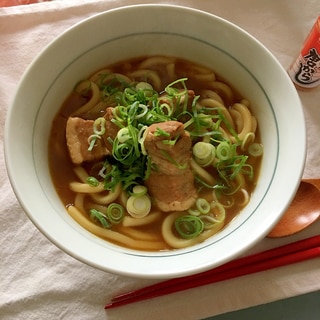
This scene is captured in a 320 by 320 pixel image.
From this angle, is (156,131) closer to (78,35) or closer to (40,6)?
(78,35)

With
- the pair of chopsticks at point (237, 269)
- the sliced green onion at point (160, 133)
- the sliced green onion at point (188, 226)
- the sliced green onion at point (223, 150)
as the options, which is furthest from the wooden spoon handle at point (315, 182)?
the sliced green onion at point (160, 133)

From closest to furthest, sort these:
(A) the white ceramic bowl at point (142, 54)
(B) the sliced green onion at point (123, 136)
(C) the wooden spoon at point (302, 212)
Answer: (A) the white ceramic bowl at point (142, 54) < (B) the sliced green onion at point (123, 136) < (C) the wooden spoon at point (302, 212)

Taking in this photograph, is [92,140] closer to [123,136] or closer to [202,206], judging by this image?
[123,136]

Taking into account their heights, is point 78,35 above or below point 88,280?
above

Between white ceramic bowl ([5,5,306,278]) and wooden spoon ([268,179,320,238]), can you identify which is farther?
wooden spoon ([268,179,320,238])

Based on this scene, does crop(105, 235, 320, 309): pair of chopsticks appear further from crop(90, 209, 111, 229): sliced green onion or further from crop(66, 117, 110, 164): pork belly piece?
crop(66, 117, 110, 164): pork belly piece

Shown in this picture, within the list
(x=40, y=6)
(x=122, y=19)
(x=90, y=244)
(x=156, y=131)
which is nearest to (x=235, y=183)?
(x=156, y=131)

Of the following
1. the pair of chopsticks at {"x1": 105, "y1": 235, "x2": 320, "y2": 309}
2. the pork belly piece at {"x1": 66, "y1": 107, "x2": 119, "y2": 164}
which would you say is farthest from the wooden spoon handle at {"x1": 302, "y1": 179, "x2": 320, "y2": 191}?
the pork belly piece at {"x1": 66, "y1": 107, "x2": 119, "y2": 164}

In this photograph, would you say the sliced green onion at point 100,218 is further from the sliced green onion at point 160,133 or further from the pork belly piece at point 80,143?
the sliced green onion at point 160,133
